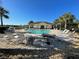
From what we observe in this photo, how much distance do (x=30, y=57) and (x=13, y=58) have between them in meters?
1.00

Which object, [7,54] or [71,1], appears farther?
[71,1]

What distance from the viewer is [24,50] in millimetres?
8727

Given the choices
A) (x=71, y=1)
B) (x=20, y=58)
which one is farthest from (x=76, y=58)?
(x=71, y=1)

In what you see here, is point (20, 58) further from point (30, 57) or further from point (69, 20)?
point (69, 20)

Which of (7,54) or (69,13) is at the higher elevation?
(69,13)

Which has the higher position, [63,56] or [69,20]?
[69,20]

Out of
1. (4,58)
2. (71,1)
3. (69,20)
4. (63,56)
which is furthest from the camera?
(69,20)

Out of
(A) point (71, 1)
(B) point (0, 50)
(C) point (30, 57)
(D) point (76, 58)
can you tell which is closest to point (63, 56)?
(D) point (76, 58)

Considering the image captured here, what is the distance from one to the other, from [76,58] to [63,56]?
797 millimetres

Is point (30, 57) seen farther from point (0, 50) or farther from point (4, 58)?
point (0, 50)

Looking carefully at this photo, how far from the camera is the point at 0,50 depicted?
8.62 metres

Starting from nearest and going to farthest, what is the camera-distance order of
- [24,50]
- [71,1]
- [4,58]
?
[4,58]
[24,50]
[71,1]

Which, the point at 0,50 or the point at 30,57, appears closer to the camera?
the point at 30,57

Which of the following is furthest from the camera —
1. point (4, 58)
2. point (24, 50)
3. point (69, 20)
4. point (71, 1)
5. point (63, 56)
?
point (69, 20)
